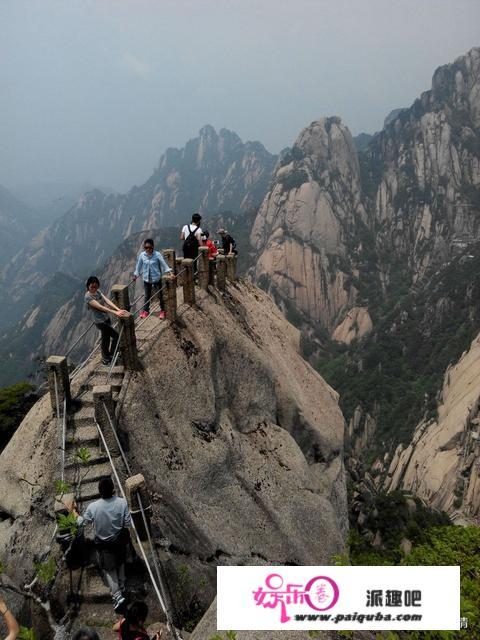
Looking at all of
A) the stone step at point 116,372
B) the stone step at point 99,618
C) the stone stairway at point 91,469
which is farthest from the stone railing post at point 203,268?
the stone step at point 99,618

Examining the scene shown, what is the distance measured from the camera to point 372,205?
194m

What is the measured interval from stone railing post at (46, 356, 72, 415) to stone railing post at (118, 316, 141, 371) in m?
1.71

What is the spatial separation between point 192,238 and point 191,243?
8.9 inches

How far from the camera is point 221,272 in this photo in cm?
2053

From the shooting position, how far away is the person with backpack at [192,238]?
17.2m

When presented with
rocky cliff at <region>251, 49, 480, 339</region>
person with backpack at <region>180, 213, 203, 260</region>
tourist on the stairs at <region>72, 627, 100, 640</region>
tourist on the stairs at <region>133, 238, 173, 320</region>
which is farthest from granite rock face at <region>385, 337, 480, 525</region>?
rocky cliff at <region>251, 49, 480, 339</region>

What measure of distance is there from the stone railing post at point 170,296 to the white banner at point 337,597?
9.67 meters

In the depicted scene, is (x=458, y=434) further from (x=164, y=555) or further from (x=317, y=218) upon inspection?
(x=317, y=218)

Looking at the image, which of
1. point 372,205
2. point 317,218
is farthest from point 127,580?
point 372,205

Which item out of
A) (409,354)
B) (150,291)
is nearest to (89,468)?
(150,291)

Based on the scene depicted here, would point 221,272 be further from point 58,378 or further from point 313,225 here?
point 313,225

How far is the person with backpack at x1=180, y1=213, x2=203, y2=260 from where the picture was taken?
677 inches

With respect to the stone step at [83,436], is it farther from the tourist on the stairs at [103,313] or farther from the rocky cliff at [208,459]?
the tourist on the stairs at [103,313]

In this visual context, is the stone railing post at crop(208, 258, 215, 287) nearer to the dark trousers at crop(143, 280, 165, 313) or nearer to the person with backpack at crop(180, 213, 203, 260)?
the person with backpack at crop(180, 213, 203, 260)
